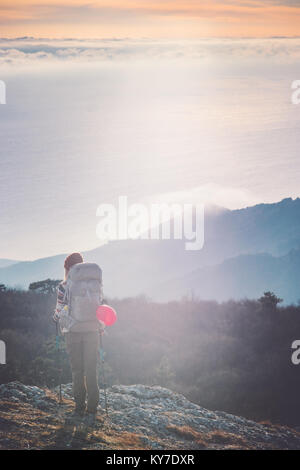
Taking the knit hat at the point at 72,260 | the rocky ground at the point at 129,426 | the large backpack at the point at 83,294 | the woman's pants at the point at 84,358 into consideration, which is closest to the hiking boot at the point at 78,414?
the rocky ground at the point at 129,426

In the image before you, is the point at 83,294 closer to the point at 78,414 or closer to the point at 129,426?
the point at 78,414

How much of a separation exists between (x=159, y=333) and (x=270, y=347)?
7892 millimetres

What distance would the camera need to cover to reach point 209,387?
30016 mm

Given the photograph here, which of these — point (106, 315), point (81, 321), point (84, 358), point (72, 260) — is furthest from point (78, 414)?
point (72, 260)

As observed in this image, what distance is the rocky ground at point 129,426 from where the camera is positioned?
10.8m

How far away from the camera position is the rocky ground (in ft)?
35.3

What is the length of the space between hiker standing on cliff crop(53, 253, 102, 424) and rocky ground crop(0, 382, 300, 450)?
60cm

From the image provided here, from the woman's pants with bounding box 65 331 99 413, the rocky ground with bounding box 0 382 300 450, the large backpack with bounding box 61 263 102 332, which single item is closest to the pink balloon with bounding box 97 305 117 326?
the large backpack with bounding box 61 263 102 332

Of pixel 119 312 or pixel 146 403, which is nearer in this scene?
pixel 146 403

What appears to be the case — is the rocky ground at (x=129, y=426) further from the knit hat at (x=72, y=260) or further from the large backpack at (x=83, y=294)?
the knit hat at (x=72, y=260)

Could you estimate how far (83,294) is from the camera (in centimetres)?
1118
